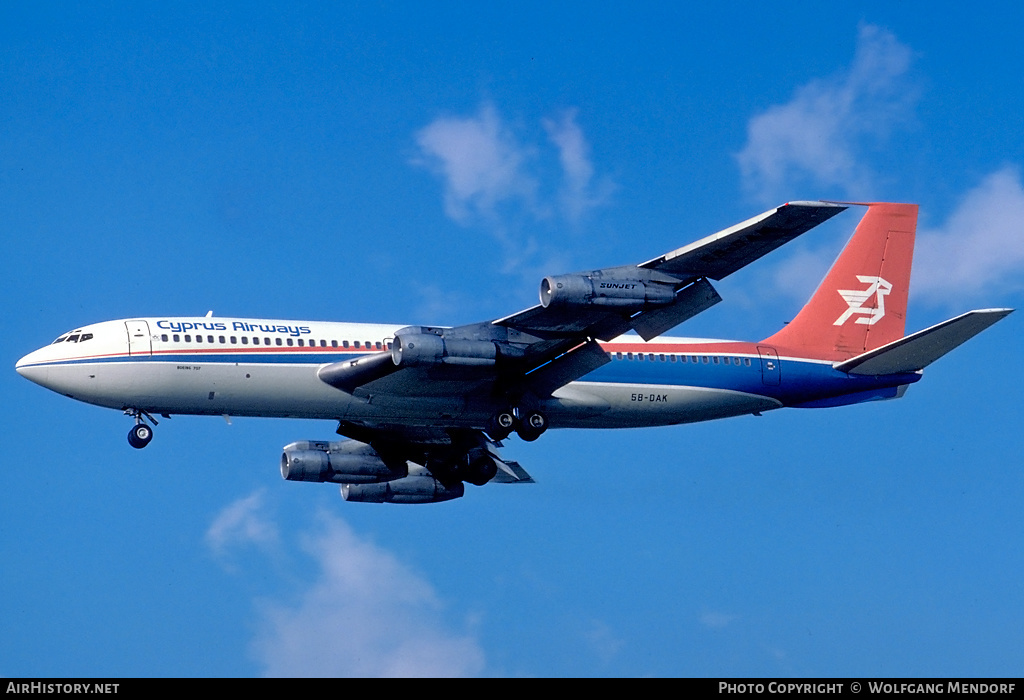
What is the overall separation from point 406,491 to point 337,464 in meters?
4.20

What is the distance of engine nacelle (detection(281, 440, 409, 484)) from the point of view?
53469 mm

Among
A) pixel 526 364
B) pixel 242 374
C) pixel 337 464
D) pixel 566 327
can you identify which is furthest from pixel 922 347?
pixel 242 374

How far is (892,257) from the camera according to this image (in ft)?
183

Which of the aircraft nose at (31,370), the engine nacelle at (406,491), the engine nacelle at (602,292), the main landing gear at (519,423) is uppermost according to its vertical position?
the aircraft nose at (31,370)

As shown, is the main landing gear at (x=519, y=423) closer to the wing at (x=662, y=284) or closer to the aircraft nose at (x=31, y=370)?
the wing at (x=662, y=284)

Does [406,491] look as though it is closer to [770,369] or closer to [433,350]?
[433,350]

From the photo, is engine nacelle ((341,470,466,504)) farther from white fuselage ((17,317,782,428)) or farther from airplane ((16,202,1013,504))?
white fuselage ((17,317,782,428))

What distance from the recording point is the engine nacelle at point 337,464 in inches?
2105

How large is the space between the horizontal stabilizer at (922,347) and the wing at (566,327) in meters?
9.04

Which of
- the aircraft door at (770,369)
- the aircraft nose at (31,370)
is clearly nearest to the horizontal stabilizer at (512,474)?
the aircraft door at (770,369)

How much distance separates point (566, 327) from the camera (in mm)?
44531

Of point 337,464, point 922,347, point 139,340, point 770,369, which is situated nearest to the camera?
point 139,340

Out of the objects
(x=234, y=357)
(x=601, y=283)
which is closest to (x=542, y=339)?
(x=601, y=283)
